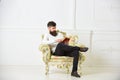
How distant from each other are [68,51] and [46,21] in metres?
0.85

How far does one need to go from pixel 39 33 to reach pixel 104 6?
1.22 m

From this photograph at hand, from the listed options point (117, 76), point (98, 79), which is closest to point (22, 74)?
point (98, 79)

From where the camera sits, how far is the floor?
394cm

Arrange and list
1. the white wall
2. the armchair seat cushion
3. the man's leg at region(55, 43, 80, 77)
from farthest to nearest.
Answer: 1. the white wall
2. the armchair seat cushion
3. the man's leg at region(55, 43, 80, 77)

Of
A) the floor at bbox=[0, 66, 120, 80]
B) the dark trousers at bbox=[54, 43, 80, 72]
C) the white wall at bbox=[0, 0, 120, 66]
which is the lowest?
the floor at bbox=[0, 66, 120, 80]

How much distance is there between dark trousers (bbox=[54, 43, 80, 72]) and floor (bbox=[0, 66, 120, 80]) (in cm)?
25

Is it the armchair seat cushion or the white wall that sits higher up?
the white wall

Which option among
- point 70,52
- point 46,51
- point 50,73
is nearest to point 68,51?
point 70,52

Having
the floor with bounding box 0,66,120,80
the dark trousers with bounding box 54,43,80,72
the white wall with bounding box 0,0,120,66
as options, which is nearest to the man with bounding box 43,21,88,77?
the dark trousers with bounding box 54,43,80,72

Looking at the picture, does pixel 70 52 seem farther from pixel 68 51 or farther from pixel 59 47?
pixel 59 47

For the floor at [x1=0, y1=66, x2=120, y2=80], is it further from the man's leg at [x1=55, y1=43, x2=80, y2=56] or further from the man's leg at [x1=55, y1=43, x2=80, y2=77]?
the man's leg at [x1=55, y1=43, x2=80, y2=56]

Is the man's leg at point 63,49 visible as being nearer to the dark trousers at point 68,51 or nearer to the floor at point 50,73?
the dark trousers at point 68,51

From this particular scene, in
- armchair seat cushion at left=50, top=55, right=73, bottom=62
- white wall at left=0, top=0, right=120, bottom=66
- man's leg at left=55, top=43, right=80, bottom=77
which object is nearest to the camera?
man's leg at left=55, top=43, right=80, bottom=77

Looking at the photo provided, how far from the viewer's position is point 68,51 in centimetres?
405
